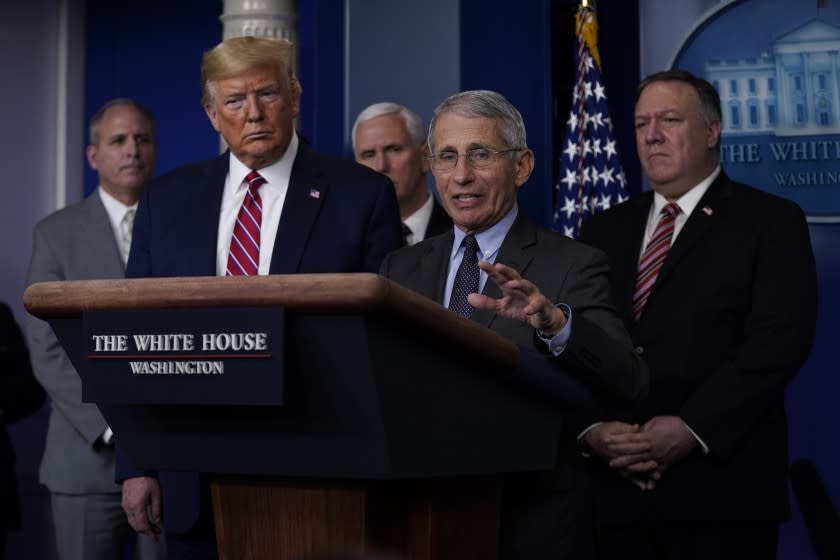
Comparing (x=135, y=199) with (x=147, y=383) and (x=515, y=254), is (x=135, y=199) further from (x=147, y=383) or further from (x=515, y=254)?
(x=147, y=383)

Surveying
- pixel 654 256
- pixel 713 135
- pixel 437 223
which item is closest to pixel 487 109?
pixel 654 256

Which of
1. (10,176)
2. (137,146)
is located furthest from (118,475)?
(10,176)

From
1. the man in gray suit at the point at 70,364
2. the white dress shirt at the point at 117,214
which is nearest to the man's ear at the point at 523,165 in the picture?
the man in gray suit at the point at 70,364

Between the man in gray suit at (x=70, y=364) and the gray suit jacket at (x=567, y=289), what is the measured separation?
2181 millimetres

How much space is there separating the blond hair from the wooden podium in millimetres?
1003

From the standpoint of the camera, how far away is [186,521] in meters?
2.31

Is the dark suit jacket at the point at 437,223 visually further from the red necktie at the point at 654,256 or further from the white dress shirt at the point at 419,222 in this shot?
the red necktie at the point at 654,256

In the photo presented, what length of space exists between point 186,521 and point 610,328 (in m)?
0.84

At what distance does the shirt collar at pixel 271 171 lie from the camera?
2689 mm

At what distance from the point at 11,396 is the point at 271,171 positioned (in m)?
2.86

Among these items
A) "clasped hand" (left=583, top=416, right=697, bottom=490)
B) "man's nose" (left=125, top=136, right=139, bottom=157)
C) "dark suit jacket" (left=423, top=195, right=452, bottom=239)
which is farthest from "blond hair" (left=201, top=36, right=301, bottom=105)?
"man's nose" (left=125, top=136, right=139, bottom=157)

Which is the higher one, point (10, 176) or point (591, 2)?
point (591, 2)

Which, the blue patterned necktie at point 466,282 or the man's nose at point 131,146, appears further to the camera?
the man's nose at point 131,146

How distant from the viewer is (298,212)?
8.59 ft
